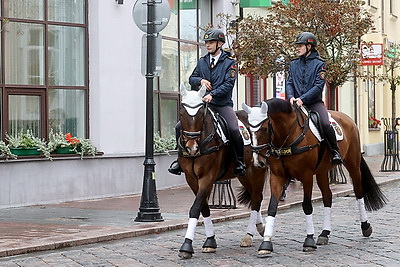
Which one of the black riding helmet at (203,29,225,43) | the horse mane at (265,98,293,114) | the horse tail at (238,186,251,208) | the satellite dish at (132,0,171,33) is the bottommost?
the horse tail at (238,186,251,208)

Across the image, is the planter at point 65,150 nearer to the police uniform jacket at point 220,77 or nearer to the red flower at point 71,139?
the red flower at point 71,139

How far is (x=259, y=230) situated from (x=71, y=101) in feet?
27.0

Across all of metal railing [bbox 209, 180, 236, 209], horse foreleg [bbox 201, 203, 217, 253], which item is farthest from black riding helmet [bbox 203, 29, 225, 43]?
metal railing [bbox 209, 180, 236, 209]

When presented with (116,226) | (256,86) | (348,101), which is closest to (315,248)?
(116,226)

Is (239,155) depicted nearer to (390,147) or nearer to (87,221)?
(87,221)

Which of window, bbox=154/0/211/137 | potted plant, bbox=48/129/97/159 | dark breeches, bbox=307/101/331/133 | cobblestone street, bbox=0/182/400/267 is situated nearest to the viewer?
cobblestone street, bbox=0/182/400/267

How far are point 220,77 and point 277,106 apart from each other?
1004mm

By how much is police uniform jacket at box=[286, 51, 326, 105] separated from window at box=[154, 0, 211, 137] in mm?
10503

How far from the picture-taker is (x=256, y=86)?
29828mm

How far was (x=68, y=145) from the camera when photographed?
62.5ft

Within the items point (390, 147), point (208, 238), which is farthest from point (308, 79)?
point (390, 147)

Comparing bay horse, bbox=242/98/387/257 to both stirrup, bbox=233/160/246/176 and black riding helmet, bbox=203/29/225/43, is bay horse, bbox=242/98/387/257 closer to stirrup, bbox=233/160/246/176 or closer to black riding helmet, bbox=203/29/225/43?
stirrup, bbox=233/160/246/176

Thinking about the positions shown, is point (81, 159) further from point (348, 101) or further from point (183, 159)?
point (348, 101)

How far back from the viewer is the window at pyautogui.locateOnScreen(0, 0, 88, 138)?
60.3ft
